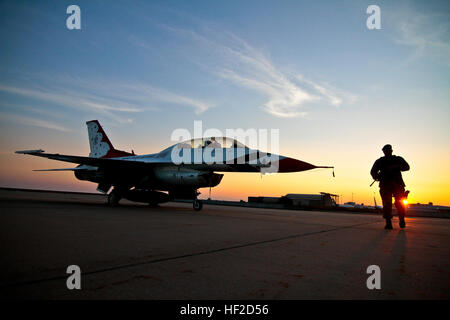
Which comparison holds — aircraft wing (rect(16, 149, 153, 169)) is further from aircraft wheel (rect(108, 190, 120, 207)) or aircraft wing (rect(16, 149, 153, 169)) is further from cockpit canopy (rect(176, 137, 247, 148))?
cockpit canopy (rect(176, 137, 247, 148))

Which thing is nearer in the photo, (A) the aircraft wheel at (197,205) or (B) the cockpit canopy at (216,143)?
(B) the cockpit canopy at (216,143)

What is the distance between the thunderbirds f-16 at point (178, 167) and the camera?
28.8 ft

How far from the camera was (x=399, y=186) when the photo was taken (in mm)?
6270

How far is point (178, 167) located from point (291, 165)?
4255 mm

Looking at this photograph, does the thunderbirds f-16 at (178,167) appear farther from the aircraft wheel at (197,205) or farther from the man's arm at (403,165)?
the man's arm at (403,165)

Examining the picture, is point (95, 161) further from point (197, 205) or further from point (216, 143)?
point (216, 143)

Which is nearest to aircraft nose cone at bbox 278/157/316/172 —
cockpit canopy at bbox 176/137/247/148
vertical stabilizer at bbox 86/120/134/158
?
cockpit canopy at bbox 176/137/247/148

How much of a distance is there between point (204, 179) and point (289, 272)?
7895mm

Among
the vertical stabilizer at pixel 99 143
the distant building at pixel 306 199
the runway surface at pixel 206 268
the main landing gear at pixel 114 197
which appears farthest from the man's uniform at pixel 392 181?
the distant building at pixel 306 199

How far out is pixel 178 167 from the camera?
1055cm

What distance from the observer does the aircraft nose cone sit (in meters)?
8.43

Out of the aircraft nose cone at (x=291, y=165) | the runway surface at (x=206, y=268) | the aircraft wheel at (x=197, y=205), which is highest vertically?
the aircraft nose cone at (x=291, y=165)
